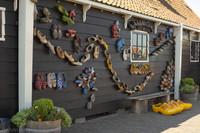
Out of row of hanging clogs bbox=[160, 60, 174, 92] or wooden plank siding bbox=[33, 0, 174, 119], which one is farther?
row of hanging clogs bbox=[160, 60, 174, 92]

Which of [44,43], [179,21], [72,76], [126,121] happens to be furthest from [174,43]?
[44,43]

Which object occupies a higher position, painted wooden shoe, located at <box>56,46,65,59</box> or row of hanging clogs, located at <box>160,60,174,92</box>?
painted wooden shoe, located at <box>56,46,65,59</box>

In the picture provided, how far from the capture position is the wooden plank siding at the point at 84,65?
5.48 metres

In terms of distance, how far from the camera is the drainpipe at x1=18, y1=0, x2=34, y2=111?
4.89 m

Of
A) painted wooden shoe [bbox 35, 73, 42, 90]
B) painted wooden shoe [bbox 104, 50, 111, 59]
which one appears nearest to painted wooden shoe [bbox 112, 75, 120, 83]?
painted wooden shoe [bbox 104, 50, 111, 59]

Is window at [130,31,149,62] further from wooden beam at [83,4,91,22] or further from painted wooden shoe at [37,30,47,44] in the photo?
painted wooden shoe at [37,30,47,44]

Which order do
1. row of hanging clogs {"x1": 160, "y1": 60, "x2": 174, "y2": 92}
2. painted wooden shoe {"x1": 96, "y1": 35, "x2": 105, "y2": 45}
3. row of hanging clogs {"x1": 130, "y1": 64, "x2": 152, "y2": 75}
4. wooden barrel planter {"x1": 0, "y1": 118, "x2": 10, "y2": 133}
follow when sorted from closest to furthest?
wooden barrel planter {"x1": 0, "y1": 118, "x2": 10, "y2": 133} → painted wooden shoe {"x1": 96, "y1": 35, "x2": 105, "y2": 45} → row of hanging clogs {"x1": 130, "y1": 64, "x2": 152, "y2": 75} → row of hanging clogs {"x1": 160, "y1": 60, "x2": 174, "y2": 92}

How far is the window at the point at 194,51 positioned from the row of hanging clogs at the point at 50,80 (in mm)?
8259

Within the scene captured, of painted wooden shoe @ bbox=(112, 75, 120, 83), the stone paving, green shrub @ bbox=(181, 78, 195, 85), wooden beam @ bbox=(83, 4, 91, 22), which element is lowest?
the stone paving

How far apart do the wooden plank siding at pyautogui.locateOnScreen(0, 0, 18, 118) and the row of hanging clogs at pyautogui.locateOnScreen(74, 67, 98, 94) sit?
1.65 metres

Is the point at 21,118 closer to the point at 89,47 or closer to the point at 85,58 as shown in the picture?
the point at 85,58

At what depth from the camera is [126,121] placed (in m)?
6.71

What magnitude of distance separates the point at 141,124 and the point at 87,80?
1723 millimetres

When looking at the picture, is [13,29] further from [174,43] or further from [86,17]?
[174,43]
